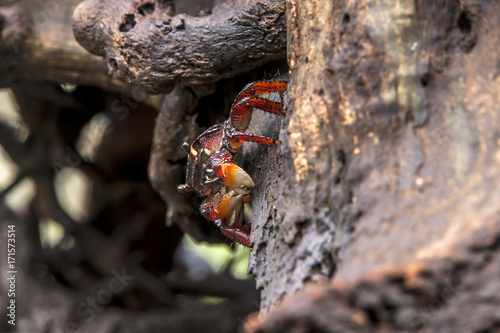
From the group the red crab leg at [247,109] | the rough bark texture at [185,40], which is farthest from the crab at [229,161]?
the rough bark texture at [185,40]

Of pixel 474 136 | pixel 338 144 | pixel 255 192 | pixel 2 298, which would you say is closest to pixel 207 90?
pixel 255 192

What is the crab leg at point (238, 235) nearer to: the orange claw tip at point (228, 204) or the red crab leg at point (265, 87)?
the orange claw tip at point (228, 204)

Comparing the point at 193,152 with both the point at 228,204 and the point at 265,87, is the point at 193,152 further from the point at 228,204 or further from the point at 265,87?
the point at 265,87

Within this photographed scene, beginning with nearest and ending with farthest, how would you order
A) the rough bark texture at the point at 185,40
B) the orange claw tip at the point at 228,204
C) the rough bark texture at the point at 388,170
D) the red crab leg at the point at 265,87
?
the rough bark texture at the point at 388,170
the red crab leg at the point at 265,87
the rough bark texture at the point at 185,40
the orange claw tip at the point at 228,204

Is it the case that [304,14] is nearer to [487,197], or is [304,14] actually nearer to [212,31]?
[212,31]

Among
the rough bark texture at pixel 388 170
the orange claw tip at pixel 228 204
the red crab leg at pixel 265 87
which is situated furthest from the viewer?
the orange claw tip at pixel 228 204

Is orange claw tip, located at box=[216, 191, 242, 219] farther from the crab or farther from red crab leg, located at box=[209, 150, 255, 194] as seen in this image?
red crab leg, located at box=[209, 150, 255, 194]

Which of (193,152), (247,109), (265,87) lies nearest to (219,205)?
(193,152)
